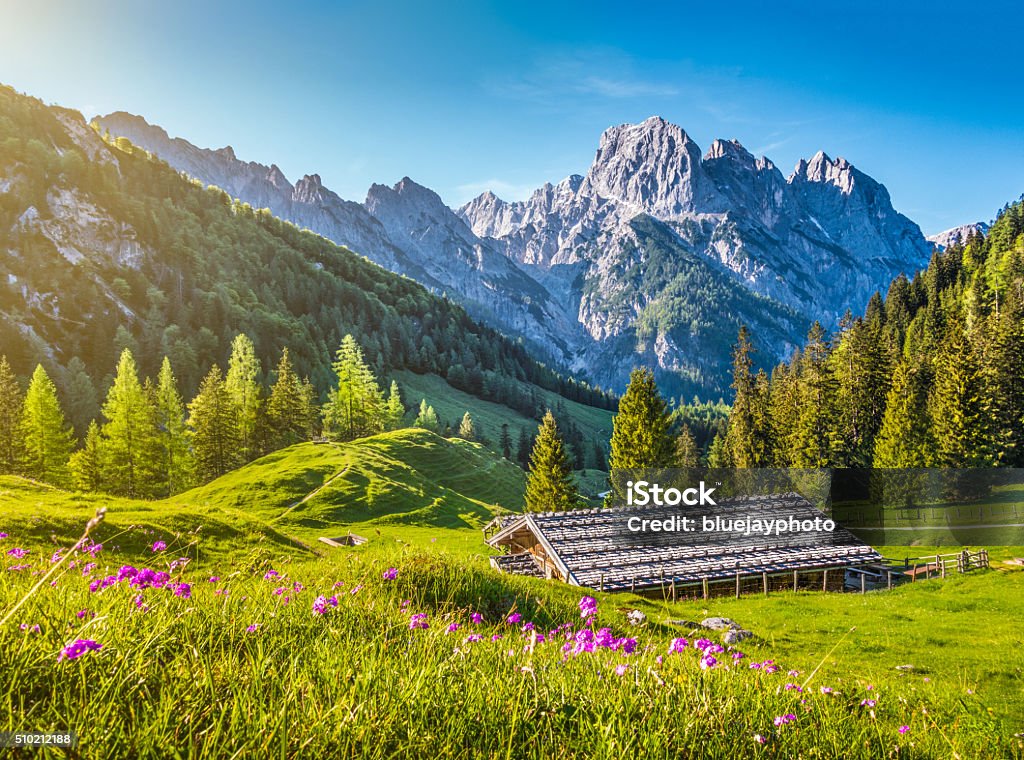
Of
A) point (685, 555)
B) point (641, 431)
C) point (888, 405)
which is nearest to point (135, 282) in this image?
point (641, 431)

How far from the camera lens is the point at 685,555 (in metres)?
35.4

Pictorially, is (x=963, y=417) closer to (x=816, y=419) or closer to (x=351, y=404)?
(x=816, y=419)

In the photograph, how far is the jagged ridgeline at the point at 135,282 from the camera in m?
123

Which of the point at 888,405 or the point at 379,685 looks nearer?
the point at 379,685

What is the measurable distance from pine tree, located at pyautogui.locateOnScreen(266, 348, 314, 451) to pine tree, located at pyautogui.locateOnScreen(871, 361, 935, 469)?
76.2 meters

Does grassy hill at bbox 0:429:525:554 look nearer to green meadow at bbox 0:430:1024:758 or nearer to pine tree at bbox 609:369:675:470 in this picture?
pine tree at bbox 609:369:675:470

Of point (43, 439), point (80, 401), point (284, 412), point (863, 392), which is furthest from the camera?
point (80, 401)

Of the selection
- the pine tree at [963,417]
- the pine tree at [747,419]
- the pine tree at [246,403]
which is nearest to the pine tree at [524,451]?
the pine tree at [246,403]

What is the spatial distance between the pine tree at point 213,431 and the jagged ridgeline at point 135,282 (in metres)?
44.5

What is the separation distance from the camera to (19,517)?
23469 millimetres

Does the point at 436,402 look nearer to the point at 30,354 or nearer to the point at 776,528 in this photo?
the point at 30,354

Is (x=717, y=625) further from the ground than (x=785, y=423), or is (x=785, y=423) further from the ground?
(x=785, y=423)

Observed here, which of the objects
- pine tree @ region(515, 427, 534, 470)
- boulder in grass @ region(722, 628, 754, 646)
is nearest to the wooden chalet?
boulder in grass @ region(722, 628, 754, 646)

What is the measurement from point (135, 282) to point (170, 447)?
11146 cm
